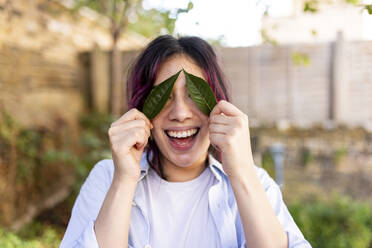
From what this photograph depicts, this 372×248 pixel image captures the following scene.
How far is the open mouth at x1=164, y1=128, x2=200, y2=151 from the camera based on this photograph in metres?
1.35

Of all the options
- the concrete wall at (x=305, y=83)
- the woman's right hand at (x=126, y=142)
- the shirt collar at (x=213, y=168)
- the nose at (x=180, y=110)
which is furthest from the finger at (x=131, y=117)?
the concrete wall at (x=305, y=83)

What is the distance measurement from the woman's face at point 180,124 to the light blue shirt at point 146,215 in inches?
5.6

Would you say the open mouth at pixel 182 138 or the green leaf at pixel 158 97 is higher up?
the green leaf at pixel 158 97

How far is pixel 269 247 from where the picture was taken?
115cm

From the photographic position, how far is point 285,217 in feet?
4.26

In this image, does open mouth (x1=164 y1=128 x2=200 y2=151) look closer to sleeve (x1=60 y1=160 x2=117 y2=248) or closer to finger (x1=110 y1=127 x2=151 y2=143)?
finger (x1=110 y1=127 x2=151 y2=143)

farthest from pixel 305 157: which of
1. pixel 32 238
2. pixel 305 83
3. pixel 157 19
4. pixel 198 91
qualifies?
pixel 198 91

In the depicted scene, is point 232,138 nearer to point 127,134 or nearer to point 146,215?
point 127,134

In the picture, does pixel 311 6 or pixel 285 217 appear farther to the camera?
pixel 311 6

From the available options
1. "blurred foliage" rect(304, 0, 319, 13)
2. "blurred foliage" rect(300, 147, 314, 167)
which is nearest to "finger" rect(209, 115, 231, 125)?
"blurred foliage" rect(304, 0, 319, 13)

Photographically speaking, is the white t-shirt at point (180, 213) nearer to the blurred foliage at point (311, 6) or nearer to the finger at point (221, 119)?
the finger at point (221, 119)

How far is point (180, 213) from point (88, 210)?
14.9 inches

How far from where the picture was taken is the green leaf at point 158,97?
1.26 meters

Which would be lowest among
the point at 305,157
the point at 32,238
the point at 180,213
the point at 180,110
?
the point at 32,238
